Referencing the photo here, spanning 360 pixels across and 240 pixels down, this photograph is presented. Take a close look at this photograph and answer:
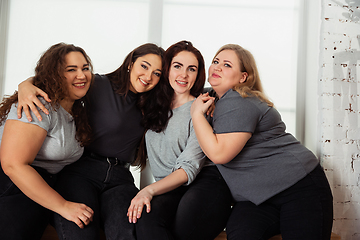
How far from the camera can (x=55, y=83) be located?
4.99 ft

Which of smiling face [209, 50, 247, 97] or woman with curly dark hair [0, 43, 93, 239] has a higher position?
smiling face [209, 50, 247, 97]

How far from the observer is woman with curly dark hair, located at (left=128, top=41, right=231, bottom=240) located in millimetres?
1493

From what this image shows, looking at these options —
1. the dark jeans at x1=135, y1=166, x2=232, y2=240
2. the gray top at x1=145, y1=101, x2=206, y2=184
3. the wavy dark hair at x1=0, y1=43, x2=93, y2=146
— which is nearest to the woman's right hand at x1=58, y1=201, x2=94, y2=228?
the dark jeans at x1=135, y1=166, x2=232, y2=240

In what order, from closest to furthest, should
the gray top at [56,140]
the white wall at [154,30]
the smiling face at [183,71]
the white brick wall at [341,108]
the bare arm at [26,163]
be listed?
1. the bare arm at [26,163]
2. the gray top at [56,140]
3. the smiling face at [183,71]
4. the white brick wall at [341,108]
5. the white wall at [154,30]

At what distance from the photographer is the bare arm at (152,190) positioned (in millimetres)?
1488

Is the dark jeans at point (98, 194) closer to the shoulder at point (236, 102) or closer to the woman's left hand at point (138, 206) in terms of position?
the woman's left hand at point (138, 206)

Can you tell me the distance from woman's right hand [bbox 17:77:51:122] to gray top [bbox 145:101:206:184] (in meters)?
0.72

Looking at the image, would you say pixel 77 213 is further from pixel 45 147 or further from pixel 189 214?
pixel 189 214

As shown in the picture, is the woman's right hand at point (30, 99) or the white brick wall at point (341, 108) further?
the white brick wall at point (341, 108)

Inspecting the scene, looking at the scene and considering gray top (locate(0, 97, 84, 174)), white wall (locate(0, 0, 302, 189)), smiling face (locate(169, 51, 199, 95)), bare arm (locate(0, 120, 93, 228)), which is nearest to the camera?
bare arm (locate(0, 120, 93, 228))

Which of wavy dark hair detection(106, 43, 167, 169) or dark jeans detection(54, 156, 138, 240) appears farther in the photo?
wavy dark hair detection(106, 43, 167, 169)

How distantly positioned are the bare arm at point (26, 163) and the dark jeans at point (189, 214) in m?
0.35

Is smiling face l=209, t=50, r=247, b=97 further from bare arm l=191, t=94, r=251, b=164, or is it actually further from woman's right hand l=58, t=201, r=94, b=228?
woman's right hand l=58, t=201, r=94, b=228

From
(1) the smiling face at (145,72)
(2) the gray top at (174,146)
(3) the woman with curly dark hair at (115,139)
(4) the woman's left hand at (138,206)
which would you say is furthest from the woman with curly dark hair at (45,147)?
(2) the gray top at (174,146)
